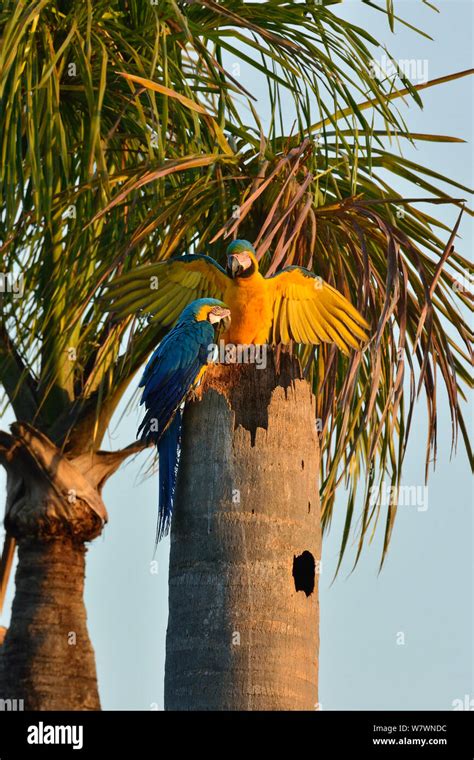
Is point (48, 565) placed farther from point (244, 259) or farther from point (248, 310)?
point (244, 259)

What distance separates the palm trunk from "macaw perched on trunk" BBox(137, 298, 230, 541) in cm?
201

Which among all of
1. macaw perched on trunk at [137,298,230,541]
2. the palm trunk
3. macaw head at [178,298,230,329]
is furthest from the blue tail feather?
the palm trunk

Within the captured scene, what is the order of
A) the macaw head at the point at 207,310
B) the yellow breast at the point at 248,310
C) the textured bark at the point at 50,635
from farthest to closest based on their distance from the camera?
the textured bark at the point at 50,635, the yellow breast at the point at 248,310, the macaw head at the point at 207,310

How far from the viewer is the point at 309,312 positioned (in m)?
5.70

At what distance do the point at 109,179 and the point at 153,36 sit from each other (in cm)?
130

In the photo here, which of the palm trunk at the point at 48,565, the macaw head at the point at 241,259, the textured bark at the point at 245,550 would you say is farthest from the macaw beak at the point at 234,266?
the palm trunk at the point at 48,565

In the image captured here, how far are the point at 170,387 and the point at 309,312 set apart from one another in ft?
2.97

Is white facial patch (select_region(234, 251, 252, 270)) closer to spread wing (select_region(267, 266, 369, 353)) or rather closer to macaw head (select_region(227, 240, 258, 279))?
macaw head (select_region(227, 240, 258, 279))

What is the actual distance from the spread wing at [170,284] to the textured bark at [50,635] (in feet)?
6.92

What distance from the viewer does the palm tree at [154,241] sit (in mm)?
6070

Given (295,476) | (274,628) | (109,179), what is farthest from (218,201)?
(274,628)

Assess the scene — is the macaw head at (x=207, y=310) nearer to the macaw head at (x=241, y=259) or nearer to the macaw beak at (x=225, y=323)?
the macaw beak at (x=225, y=323)

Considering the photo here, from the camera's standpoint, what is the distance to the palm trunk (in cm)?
711

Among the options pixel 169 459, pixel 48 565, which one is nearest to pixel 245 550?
pixel 169 459
